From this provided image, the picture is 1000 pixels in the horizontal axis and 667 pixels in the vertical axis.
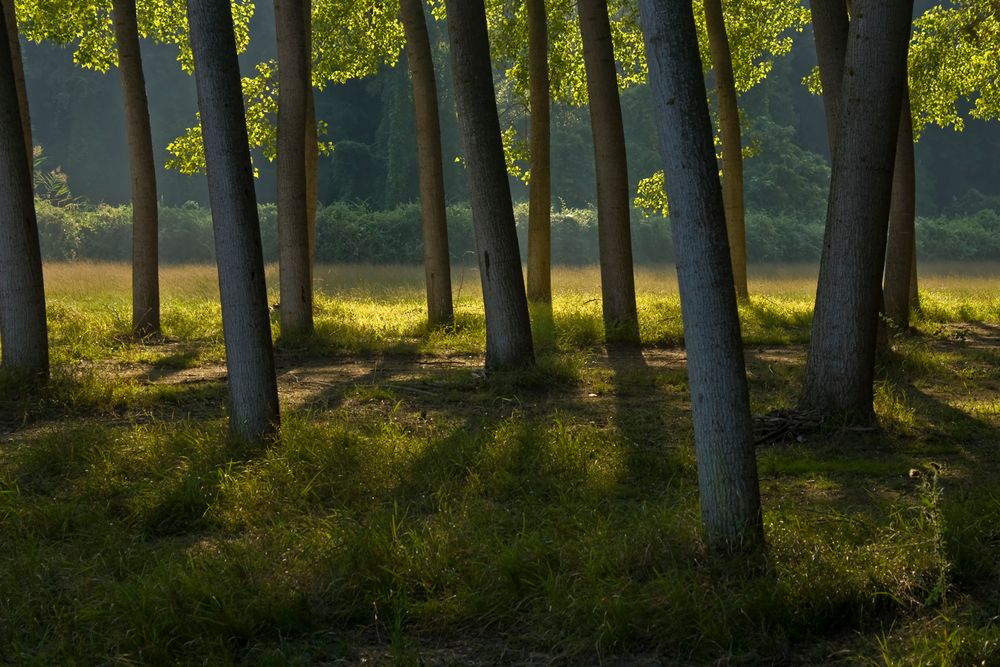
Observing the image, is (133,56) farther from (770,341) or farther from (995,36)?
(995,36)

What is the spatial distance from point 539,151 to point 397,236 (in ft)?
104

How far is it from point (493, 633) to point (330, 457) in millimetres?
2818

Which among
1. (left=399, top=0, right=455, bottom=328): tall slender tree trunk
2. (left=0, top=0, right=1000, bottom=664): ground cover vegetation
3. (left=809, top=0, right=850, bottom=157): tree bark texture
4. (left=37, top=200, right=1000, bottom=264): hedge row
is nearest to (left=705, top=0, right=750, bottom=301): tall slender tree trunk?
(left=0, top=0, right=1000, bottom=664): ground cover vegetation

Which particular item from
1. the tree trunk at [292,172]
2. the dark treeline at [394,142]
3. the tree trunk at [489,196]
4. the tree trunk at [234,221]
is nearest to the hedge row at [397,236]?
the dark treeline at [394,142]

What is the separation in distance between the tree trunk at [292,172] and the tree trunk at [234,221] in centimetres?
645

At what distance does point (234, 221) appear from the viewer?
787cm

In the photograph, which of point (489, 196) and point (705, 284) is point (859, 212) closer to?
point (705, 284)

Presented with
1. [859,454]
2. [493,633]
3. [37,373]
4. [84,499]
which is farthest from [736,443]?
[37,373]

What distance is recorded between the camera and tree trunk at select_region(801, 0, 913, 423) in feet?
27.1

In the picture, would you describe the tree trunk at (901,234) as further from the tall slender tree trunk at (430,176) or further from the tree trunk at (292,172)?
the tree trunk at (292,172)

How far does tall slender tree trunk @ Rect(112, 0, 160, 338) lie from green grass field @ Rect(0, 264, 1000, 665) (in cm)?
443

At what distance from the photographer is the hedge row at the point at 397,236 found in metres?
48.8

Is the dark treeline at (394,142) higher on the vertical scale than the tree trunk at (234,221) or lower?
higher

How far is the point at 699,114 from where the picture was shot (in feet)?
17.6
